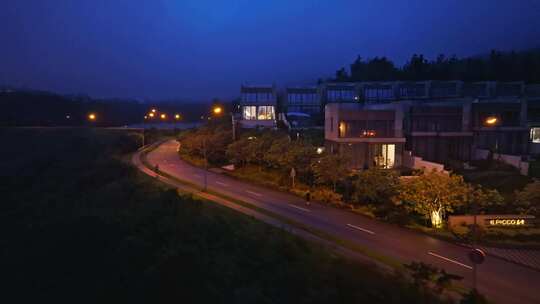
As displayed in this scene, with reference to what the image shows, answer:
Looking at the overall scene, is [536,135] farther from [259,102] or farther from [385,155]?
[259,102]

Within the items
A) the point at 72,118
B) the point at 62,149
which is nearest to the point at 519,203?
the point at 62,149

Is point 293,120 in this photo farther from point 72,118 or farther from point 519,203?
point 72,118

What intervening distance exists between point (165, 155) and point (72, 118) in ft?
240

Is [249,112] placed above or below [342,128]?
above

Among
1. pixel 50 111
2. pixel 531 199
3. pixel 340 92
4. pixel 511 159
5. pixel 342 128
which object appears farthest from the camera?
pixel 50 111

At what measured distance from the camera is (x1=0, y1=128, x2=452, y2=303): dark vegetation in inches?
569

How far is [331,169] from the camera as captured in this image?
29719mm

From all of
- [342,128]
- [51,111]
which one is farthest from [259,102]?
[51,111]

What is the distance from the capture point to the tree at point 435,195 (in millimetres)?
22344

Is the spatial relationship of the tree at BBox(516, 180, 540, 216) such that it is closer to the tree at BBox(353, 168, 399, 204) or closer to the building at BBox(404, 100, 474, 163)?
the tree at BBox(353, 168, 399, 204)

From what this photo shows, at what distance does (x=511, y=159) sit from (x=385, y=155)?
1019 cm

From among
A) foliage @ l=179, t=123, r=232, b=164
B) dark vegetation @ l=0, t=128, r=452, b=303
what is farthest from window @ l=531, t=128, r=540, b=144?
dark vegetation @ l=0, t=128, r=452, b=303

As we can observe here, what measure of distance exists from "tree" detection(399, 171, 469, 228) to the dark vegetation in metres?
7.54

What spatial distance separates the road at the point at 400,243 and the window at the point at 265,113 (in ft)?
100
